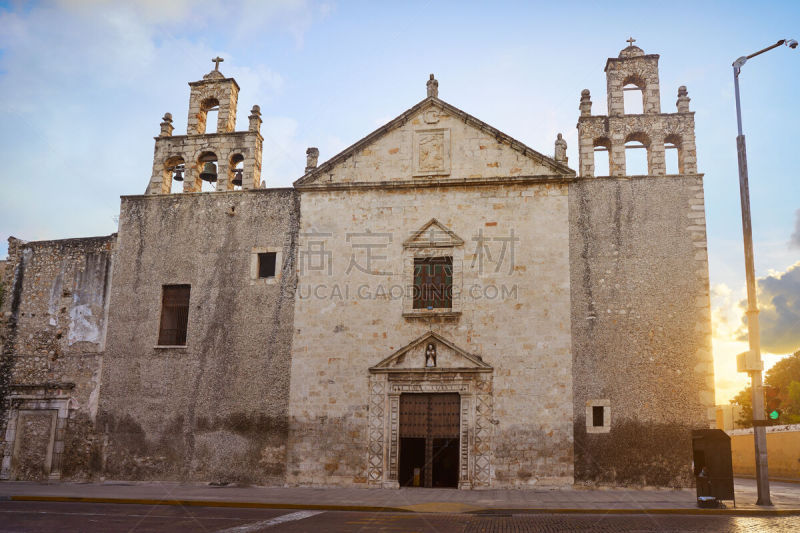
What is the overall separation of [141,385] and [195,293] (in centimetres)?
301

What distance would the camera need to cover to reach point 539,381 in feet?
56.3

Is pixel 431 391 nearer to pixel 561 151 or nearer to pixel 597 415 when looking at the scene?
pixel 597 415

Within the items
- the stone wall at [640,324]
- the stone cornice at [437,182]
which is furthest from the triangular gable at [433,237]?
the stone wall at [640,324]

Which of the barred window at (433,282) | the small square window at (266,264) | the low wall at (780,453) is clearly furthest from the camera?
the low wall at (780,453)

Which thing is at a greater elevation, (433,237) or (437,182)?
(437,182)

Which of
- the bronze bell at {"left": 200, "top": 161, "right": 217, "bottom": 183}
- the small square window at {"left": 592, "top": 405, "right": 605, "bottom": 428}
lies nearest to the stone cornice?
the bronze bell at {"left": 200, "top": 161, "right": 217, "bottom": 183}

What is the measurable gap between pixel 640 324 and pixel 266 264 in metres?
10.5

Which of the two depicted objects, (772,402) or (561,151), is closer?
(772,402)

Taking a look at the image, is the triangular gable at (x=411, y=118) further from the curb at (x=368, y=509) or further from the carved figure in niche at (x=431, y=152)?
the curb at (x=368, y=509)

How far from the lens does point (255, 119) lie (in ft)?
66.6

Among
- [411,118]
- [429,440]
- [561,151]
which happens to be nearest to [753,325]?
[561,151]

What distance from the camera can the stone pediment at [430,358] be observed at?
57.3ft

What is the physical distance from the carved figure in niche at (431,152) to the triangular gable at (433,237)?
63.1 inches

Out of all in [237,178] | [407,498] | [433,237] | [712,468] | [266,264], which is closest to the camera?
[712,468]
